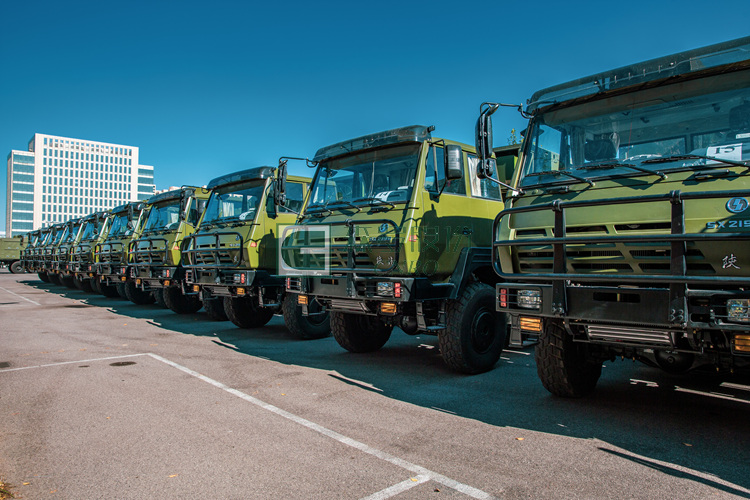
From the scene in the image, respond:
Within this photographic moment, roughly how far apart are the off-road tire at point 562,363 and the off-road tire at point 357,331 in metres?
2.96

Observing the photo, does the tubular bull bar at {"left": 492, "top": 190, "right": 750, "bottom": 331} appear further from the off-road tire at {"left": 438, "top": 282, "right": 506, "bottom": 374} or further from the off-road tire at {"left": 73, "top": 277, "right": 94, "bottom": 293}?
the off-road tire at {"left": 73, "top": 277, "right": 94, "bottom": 293}

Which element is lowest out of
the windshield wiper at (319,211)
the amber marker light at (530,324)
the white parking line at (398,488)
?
the white parking line at (398,488)

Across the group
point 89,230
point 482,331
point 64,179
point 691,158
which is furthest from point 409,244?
point 64,179

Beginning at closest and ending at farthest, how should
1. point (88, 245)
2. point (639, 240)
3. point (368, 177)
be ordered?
point (639, 240) < point (368, 177) < point (88, 245)

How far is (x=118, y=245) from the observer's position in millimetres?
14914

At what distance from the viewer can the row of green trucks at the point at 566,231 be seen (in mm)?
3820

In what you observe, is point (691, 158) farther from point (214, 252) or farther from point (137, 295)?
point (137, 295)

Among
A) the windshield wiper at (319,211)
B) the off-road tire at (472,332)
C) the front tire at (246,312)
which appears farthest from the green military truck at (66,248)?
the off-road tire at (472,332)

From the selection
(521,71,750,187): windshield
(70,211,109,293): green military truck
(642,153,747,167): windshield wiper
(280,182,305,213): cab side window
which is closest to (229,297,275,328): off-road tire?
(280,182,305,213): cab side window

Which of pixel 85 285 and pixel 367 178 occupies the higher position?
pixel 367 178

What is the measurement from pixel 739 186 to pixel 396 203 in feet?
11.6

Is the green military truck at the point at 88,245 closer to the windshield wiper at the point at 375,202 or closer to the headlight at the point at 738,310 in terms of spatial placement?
the windshield wiper at the point at 375,202

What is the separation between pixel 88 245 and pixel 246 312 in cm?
984

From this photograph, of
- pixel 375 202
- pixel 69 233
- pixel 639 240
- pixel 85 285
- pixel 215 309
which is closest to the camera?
pixel 639 240
